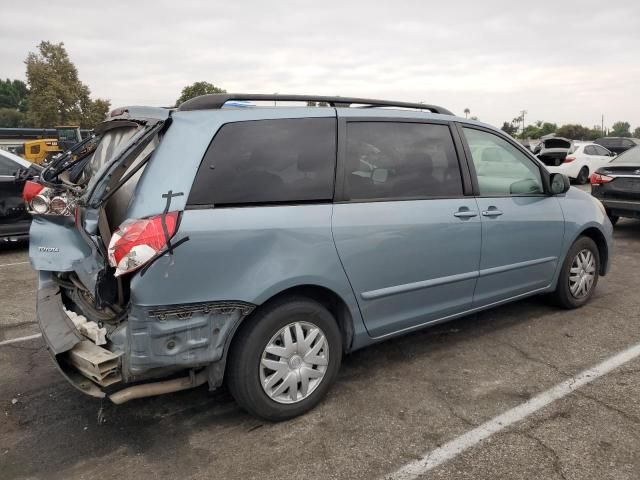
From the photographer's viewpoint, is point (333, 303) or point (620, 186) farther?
point (620, 186)

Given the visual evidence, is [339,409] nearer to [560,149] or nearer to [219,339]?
[219,339]

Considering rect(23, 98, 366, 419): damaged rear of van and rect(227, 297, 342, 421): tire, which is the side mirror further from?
rect(227, 297, 342, 421): tire

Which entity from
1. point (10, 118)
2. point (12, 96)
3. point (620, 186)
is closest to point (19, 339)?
point (620, 186)

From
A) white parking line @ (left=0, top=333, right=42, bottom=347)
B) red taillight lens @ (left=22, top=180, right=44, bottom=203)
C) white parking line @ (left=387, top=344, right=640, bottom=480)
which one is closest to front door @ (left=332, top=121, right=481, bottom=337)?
white parking line @ (left=387, top=344, right=640, bottom=480)

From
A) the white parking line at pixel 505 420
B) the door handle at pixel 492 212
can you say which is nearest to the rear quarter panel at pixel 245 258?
the white parking line at pixel 505 420

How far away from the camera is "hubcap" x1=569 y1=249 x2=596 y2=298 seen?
469 centimetres

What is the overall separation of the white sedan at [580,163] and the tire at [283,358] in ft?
53.4

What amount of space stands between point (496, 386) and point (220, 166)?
2.20 m

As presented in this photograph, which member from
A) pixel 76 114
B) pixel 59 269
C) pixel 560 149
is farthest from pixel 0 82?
pixel 59 269

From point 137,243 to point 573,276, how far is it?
3821mm

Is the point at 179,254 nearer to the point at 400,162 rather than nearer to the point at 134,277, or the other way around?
the point at 134,277

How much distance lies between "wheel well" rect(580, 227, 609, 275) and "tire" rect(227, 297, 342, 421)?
2918mm

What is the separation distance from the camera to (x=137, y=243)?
8.13 feet

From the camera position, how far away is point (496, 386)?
338cm
